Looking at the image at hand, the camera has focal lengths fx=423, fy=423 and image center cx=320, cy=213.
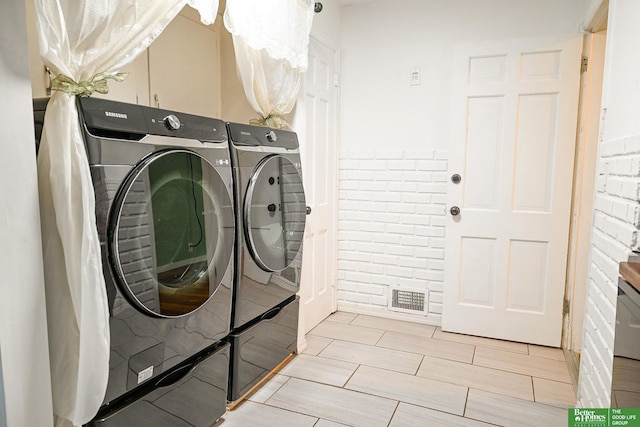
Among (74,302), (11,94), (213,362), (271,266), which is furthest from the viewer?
(271,266)

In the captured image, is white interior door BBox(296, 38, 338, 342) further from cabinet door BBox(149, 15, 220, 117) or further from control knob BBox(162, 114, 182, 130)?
control knob BBox(162, 114, 182, 130)

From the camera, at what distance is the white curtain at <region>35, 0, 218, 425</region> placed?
1.19m

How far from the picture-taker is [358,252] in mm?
3445

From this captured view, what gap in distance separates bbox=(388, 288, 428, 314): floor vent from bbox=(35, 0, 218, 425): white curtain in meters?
2.43

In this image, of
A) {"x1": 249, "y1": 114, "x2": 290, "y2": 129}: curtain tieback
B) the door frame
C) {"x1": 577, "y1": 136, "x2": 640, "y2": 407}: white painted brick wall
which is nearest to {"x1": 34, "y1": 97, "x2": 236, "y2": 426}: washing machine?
{"x1": 249, "y1": 114, "x2": 290, "y2": 129}: curtain tieback

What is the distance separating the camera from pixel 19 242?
3.74ft

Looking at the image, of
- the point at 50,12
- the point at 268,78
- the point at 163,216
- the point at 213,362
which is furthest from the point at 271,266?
the point at 50,12

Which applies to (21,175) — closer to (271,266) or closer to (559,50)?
(271,266)

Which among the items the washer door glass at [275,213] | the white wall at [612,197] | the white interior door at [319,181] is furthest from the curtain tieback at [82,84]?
the white wall at [612,197]

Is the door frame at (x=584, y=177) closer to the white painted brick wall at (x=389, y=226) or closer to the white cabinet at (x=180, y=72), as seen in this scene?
the white painted brick wall at (x=389, y=226)

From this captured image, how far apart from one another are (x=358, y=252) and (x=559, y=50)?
6.46ft
